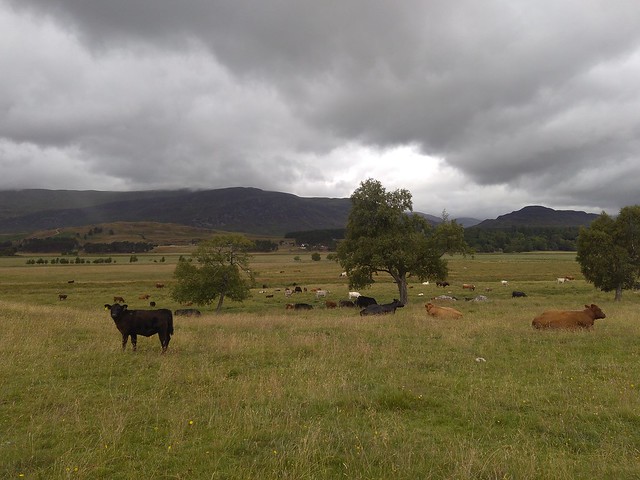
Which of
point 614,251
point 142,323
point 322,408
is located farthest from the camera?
point 614,251

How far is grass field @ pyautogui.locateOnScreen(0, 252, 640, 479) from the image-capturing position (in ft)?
18.4

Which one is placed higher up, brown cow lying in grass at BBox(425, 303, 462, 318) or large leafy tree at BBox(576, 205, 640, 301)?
large leafy tree at BBox(576, 205, 640, 301)

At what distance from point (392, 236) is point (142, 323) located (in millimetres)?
24176

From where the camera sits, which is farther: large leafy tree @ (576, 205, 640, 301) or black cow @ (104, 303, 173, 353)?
large leafy tree @ (576, 205, 640, 301)

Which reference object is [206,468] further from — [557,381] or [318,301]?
[318,301]

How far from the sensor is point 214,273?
3481 centimetres

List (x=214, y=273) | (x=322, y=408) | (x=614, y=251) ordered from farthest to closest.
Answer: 1. (x=214, y=273)
2. (x=614, y=251)
3. (x=322, y=408)

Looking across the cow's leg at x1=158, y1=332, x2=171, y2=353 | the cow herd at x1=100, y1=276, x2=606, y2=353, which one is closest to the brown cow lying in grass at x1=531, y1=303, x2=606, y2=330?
the cow herd at x1=100, y1=276, x2=606, y2=353

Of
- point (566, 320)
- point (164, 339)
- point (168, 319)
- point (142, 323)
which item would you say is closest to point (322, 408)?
point (164, 339)

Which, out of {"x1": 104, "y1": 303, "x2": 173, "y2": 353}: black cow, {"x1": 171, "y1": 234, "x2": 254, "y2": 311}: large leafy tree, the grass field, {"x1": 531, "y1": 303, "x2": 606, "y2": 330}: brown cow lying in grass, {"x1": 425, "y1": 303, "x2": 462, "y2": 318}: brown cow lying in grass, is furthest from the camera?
{"x1": 171, "y1": 234, "x2": 254, "y2": 311}: large leafy tree

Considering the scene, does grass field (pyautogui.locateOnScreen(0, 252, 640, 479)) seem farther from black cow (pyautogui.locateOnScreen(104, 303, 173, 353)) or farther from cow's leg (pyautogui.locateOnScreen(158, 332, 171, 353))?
black cow (pyautogui.locateOnScreen(104, 303, 173, 353))

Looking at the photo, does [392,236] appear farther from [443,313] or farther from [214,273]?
[214,273]

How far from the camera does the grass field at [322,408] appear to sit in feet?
18.4

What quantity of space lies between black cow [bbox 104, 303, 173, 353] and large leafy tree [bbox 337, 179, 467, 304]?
21.7m
